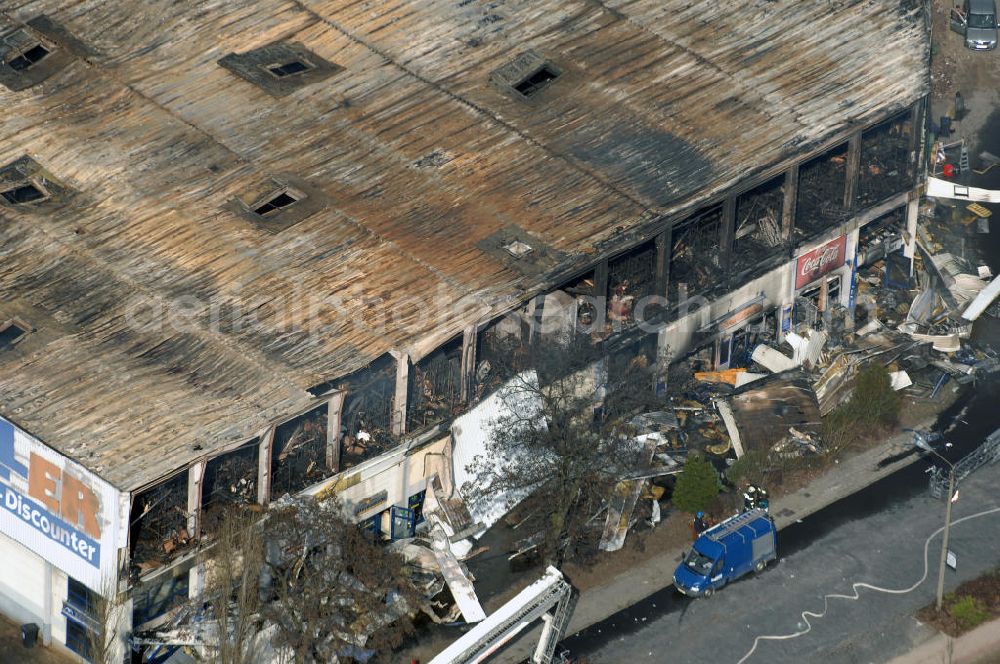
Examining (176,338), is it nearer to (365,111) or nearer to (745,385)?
(365,111)

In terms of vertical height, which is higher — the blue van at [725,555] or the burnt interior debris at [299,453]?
the burnt interior debris at [299,453]

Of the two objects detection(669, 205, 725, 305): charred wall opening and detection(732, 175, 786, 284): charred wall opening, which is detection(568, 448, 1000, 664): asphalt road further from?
detection(732, 175, 786, 284): charred wall opening

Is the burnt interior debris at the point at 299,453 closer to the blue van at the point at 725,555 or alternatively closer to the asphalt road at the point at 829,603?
the asphalt road at the point at 829,603

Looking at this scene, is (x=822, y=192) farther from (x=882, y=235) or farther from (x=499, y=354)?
(x=499, y=354)

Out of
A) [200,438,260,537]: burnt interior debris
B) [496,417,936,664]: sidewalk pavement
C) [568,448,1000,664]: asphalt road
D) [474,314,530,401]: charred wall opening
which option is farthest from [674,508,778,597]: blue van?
[200,438,260,537]: burnt interior debris

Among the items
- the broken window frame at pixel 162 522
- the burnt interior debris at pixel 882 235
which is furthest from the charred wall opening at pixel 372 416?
the burnt interior debris at pixel 882 235

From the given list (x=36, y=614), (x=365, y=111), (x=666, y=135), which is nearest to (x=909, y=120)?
Result: (x=666, y=135)
